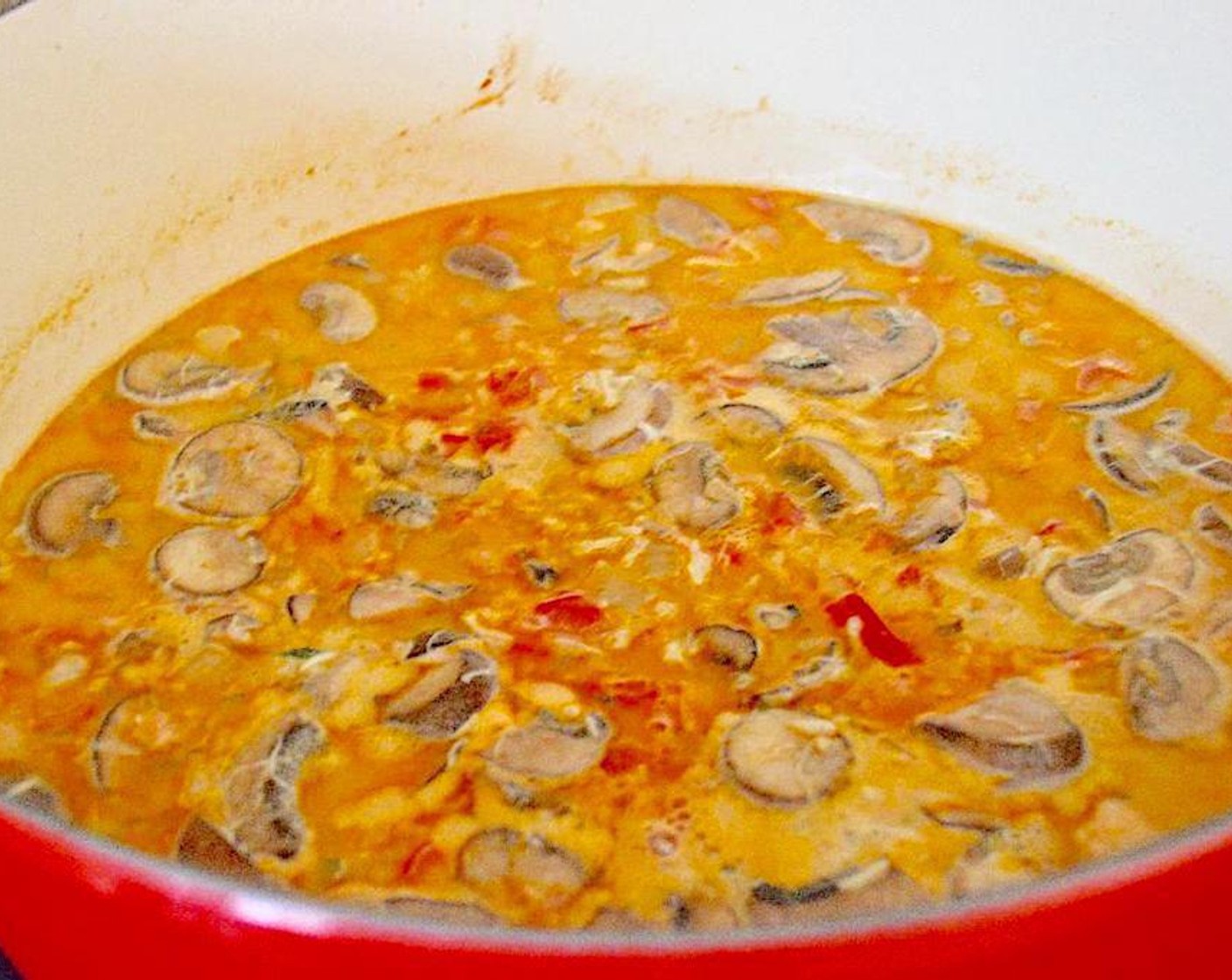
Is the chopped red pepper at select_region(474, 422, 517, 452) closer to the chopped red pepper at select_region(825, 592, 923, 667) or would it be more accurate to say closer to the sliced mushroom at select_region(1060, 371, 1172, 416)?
the chopped red pepper at select_region(825, 592, 923, 667)

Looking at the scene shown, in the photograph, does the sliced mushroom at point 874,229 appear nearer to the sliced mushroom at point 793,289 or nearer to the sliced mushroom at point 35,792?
the sliced mushroom at point 793,289

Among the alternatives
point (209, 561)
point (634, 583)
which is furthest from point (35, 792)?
point (634, 583)

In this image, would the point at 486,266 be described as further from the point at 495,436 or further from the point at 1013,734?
the point at 1013,734

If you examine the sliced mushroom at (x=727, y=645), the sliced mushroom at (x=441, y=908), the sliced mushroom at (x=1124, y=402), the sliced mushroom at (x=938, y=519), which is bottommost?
the sliced mushroom at (x=441, y=908)

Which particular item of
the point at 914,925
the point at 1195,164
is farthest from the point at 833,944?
the point at 1195,164

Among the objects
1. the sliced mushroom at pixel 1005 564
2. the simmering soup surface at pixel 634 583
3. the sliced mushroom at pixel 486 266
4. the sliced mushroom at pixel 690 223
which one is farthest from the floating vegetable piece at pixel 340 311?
the sliced mushroom at pixel 1005 564
